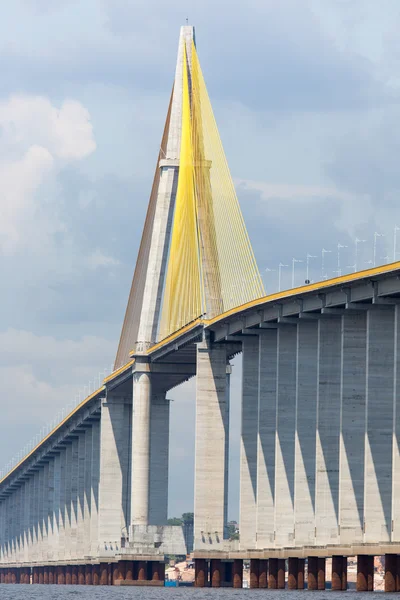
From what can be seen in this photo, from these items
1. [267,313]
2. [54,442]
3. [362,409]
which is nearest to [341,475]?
[362,409]

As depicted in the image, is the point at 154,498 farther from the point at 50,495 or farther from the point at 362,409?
the point at 50,495

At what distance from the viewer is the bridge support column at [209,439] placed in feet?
319

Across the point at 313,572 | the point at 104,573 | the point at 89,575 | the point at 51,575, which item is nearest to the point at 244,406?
the point at 313,572

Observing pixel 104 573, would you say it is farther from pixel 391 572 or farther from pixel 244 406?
pixel 391 572

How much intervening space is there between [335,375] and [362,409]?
3.99 metres

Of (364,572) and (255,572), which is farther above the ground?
(364,572)

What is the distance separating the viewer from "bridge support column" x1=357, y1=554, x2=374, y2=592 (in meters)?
70.0

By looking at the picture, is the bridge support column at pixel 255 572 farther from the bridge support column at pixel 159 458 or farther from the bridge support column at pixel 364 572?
the bridge support column at pixel 159 458


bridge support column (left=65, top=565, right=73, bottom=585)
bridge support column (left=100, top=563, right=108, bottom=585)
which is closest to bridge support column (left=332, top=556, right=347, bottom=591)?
bridge support column (left=100, top=563, right=108, bottom=585)

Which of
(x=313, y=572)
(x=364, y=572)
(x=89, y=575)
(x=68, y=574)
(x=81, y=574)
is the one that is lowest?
(x=68, y=574)

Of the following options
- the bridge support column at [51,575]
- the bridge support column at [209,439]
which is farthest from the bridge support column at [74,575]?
the bridge support column at [209,439]

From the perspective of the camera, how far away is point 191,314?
99.1 meters

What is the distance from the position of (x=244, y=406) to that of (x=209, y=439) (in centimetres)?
729

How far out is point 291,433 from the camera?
8362 centimetres
